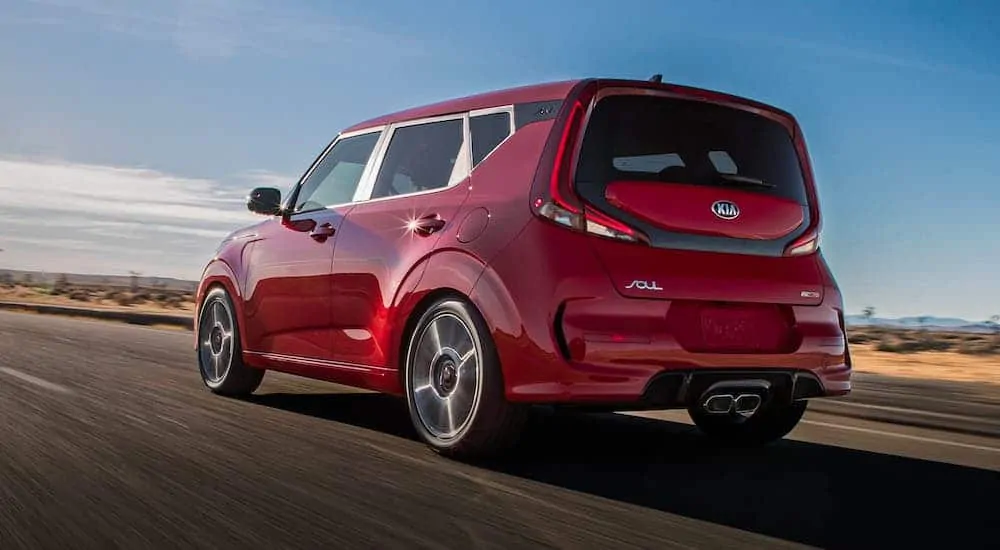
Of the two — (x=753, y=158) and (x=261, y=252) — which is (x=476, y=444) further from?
(x=261, y=252)

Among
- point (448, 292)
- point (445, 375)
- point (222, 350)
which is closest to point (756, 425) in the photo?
point (445, 375)

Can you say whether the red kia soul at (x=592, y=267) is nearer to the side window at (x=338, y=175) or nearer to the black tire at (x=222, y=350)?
the side window at (x=338, y=175)

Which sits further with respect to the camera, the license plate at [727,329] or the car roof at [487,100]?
the car roof at [487,100]

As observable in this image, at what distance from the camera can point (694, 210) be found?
17.2 ft

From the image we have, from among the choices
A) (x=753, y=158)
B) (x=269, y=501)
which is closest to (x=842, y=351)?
(x=753, y=158)

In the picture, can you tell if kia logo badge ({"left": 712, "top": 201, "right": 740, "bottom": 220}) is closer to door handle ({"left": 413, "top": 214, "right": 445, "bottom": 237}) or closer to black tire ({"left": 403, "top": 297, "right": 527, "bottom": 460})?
black tire ({"left": 403, "top": 297, "right": 527, "bottom": 460})

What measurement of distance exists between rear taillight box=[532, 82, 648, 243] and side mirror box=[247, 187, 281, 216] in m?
2.82

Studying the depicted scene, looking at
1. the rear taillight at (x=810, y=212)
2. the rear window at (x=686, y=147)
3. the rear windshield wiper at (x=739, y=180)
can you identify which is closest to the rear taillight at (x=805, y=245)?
the rear taillight at (x=810, y=212)

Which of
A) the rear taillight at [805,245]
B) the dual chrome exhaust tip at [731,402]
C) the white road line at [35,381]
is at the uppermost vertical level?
the rear taillight at [805,245]

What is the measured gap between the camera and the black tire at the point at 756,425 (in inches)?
245

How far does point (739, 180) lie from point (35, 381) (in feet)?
19.2

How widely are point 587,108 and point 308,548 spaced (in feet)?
8.23

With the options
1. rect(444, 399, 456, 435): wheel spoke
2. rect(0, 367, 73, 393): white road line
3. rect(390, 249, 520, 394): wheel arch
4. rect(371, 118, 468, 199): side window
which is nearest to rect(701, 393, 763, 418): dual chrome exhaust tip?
rect(390, 249, 520, 394): wheel arch

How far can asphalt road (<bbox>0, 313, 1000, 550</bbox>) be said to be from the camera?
399 centimetres
